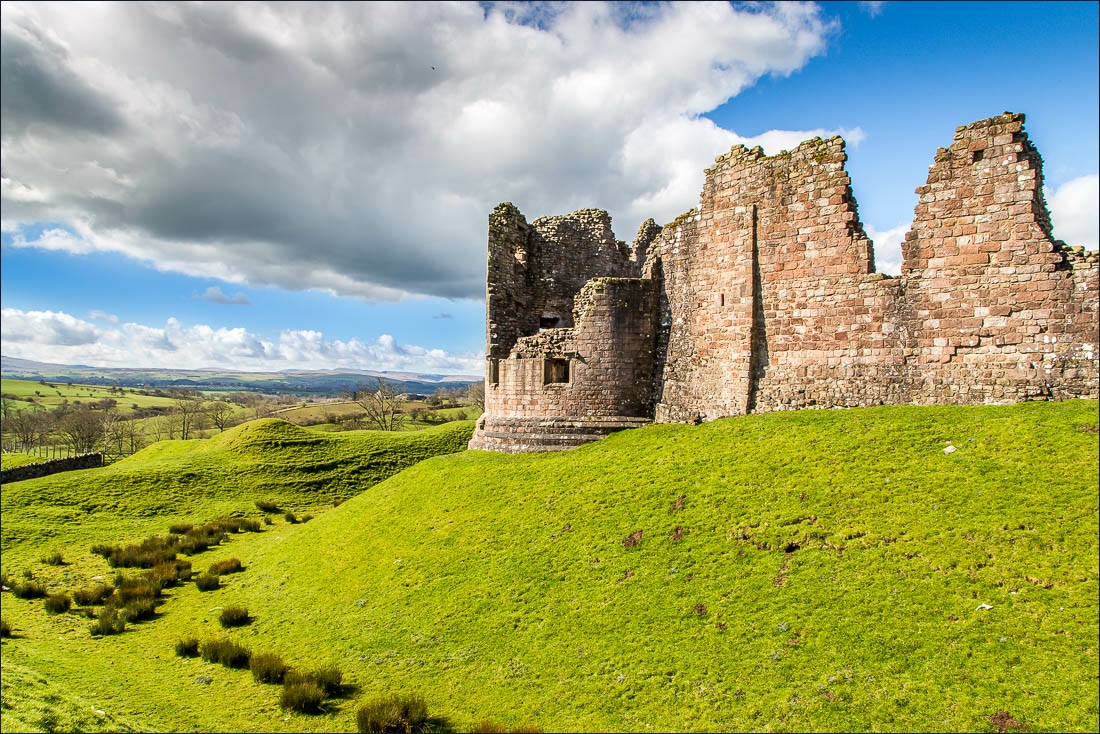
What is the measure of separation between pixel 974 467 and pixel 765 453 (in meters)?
3.51

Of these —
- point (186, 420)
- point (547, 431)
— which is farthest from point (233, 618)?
point (186, 420)

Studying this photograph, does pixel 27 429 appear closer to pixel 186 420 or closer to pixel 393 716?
pixel 186 420

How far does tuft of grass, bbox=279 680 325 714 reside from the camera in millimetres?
8141

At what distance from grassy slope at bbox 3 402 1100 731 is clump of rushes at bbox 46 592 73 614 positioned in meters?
0.40

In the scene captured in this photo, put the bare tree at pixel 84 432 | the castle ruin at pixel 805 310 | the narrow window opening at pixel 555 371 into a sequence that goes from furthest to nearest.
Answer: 1. the bare tree at pixel 84 432
2. the narrow window opening at pixel 555 371
3. the castle ruin at pixel 805 310

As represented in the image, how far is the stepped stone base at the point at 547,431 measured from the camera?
17.2 m

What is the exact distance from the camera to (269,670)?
9242mm

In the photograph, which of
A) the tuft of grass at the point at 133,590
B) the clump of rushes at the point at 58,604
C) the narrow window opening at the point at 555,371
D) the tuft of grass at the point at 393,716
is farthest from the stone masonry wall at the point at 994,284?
the clump of rushes at the point at 58,604

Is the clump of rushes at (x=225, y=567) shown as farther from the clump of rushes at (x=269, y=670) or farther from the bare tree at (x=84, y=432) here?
the bare tree at (x=84, y=432)

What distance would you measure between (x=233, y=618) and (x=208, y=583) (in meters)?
3.34

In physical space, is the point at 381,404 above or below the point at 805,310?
below

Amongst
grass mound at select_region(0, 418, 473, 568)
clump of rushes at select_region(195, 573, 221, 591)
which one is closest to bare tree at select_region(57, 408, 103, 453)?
grass mound at select_region(0, 418, 473, 568)

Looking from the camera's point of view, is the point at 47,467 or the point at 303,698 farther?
the point at 47,467

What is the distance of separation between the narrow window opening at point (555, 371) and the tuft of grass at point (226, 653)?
10761 millimetres
